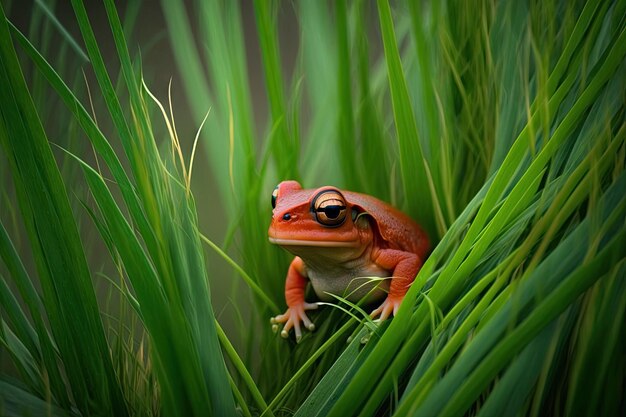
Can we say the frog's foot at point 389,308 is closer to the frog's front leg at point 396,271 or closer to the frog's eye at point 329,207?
the frog's front leg at point 396,271

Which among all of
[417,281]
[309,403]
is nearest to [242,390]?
[309,403]

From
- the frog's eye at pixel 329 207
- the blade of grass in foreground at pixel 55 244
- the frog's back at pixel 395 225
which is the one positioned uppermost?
the blade of grass in foreground at pixel 55 244

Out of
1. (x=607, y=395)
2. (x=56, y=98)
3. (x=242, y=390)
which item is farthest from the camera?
(x=56, y=98)

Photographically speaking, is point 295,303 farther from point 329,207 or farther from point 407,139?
point 407,139

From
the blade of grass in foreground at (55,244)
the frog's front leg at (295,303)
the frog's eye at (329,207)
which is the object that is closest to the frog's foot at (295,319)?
the frog's front leg at (295,303)

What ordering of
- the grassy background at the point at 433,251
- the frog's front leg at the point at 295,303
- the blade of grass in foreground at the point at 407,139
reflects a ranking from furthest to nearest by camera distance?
the frog's front leg at the point at 295,303 < the blade of grass in foreground at the point at 407,139 < the grassy background at the point at 433,251

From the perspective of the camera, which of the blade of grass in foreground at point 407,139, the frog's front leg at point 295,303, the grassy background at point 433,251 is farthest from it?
the frog's front leg at point 295,303

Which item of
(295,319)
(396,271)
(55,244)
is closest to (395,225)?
(396,271)

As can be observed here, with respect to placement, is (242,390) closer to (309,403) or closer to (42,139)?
(309,403)
